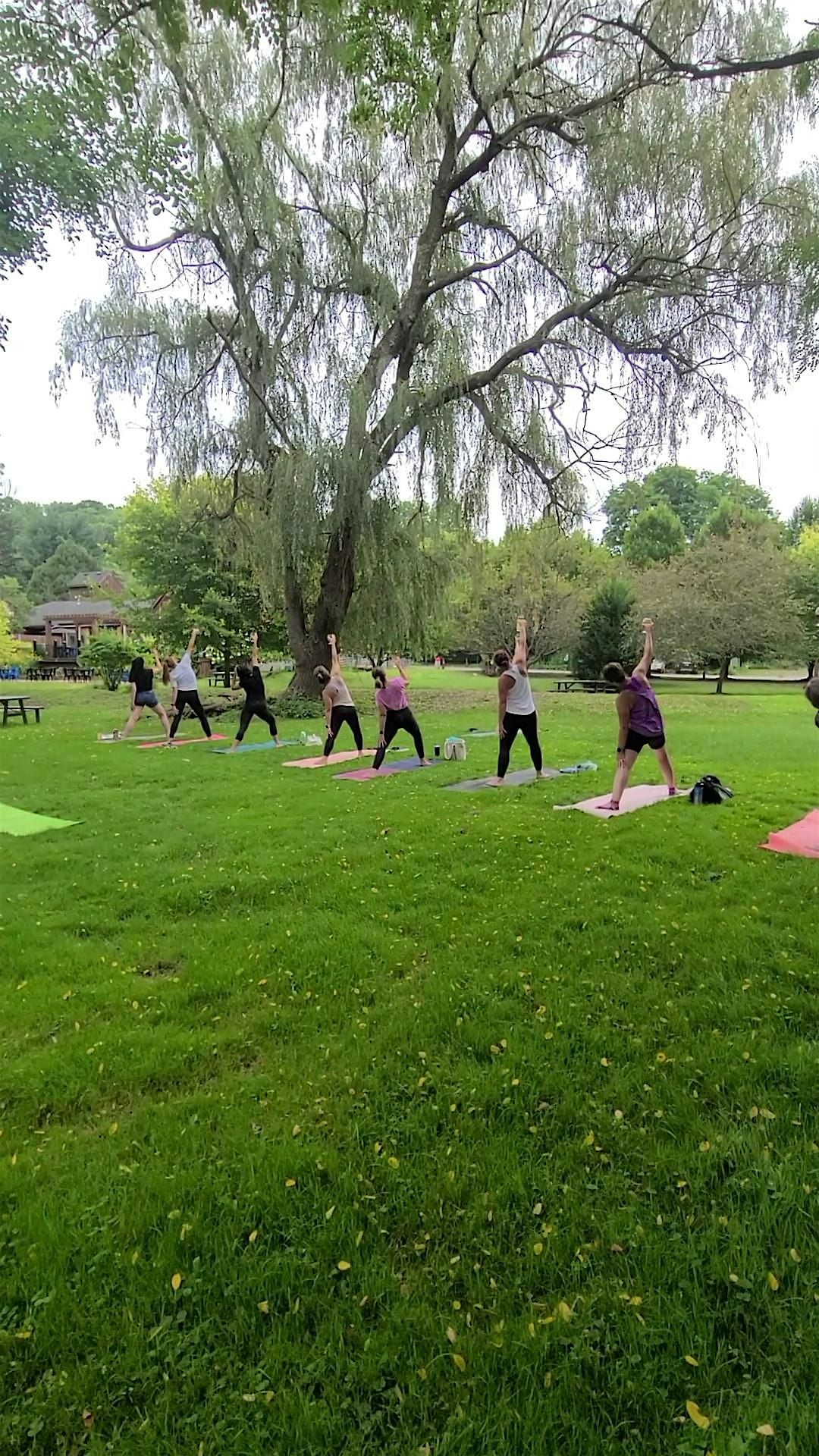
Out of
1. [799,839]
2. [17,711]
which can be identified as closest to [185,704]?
[17,711]

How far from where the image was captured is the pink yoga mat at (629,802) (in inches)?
274

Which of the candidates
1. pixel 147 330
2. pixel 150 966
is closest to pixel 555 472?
pixel 147 330

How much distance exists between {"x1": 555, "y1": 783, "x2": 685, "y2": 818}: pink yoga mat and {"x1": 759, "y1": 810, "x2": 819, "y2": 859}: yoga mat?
1.27 metres

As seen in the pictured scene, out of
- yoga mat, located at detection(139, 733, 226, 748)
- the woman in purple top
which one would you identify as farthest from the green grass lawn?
yoga mat, located at detection(139, 733, 226, 748)

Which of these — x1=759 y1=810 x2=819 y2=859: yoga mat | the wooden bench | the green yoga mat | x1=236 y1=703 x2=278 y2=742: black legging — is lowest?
the green yoga mat

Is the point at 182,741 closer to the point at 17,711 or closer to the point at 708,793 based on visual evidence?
the point at 17,711

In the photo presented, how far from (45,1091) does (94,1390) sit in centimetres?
138

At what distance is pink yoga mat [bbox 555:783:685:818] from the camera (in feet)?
22.9

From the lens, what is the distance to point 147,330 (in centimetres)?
1658

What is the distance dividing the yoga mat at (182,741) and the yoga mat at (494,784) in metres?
5.83

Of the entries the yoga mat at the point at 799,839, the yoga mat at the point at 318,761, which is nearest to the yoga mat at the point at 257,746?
the yoga mat at the point at 318,761

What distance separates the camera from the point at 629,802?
739cm

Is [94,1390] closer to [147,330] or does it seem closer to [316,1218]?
[316,1218]

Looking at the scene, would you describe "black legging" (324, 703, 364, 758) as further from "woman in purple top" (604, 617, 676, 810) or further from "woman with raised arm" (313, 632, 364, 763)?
"woman in purple top" (604, 617, 676, 810)
